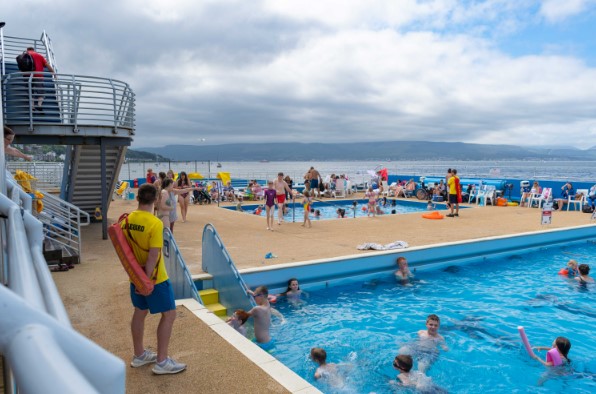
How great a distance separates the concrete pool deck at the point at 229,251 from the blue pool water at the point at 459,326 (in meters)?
1.41

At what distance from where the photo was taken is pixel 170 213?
33.5ft

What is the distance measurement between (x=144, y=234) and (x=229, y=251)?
21.2 ft

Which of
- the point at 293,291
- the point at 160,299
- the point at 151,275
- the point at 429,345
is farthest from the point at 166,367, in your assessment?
the point at 293,291

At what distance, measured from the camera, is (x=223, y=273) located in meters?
7.20

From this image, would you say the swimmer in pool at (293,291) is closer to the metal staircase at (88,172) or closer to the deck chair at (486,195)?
the metal staircase at (88,172)

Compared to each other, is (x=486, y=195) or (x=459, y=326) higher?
(x=486, y=195)

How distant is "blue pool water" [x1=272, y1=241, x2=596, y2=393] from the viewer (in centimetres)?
591

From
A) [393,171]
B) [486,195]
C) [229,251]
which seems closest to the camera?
[229,251]

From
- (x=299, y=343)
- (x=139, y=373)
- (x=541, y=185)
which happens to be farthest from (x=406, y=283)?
(x=541, y=185)

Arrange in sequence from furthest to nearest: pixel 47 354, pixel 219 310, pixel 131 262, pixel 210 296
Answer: pixel 210 296 → pixel 219 310 → pixel 131 262 → pixel 47 354

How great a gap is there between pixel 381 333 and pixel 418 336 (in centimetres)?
61

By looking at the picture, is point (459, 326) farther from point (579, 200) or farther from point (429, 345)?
point (579, 200)

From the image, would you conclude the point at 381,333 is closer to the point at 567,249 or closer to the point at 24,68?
the point at 567,249

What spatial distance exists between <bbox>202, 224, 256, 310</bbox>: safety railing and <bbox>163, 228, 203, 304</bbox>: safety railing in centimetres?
72
